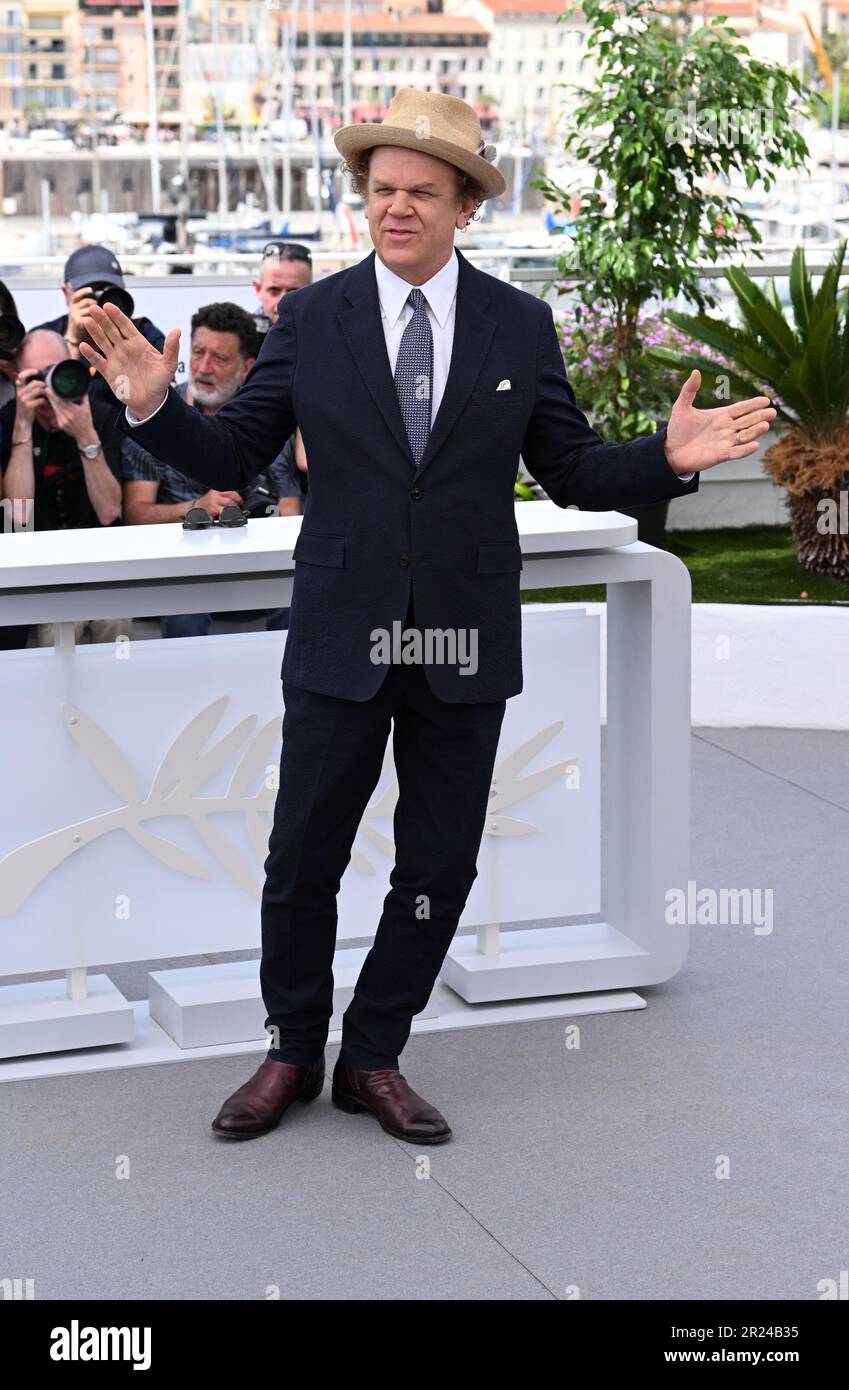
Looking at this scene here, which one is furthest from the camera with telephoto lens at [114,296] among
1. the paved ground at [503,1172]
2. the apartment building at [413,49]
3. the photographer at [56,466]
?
the apartment building at [413,49]

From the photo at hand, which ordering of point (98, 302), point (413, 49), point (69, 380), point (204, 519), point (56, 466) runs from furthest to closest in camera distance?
point (413, 49), point (98, 302), point (56, 466), point (69, 380), point (204, 519)

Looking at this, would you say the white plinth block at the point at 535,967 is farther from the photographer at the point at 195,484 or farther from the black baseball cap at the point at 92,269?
the black baseball cap at the point at 92,269

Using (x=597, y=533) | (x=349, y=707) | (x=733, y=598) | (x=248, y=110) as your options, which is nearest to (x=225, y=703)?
(x=349, y=707)

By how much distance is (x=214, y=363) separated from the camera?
5.94m

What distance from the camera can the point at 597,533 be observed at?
4.30m

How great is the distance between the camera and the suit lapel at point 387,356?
3.57 metres

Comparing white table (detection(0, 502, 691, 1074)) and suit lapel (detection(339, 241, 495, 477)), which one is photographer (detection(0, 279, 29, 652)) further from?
suit lapel (detection(339, 241, 495, 477))

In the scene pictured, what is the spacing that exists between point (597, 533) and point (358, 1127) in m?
1.43

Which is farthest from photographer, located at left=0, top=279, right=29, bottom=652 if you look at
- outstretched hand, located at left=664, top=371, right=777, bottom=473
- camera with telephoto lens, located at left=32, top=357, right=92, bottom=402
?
outstretched hand, located at left=664, top=371, right=777, bottom=473

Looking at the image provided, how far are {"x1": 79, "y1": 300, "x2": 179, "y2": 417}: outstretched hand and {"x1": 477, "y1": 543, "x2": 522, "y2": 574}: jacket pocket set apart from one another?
0.69 meters

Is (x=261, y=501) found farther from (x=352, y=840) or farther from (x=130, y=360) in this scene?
(x=130, y=360)

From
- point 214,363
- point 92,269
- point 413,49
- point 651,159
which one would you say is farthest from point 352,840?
point 413,49

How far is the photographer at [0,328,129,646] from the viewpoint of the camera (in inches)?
222

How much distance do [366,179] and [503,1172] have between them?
6.38 ft
